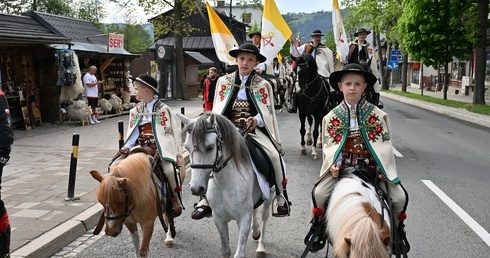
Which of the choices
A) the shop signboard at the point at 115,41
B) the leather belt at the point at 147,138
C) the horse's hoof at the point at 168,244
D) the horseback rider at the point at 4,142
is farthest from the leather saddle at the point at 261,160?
the shop signboard at the point at 115,41

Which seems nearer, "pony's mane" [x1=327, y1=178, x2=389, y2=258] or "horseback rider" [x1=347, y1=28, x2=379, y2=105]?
"pony's mane" [x1=327, y1=178, x2=389, y2=258]

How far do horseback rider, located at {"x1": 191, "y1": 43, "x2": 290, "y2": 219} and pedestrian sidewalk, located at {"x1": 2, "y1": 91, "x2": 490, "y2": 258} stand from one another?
8.68 ft

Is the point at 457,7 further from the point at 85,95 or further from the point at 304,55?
the point at 85,95

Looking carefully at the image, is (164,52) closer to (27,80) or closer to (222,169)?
(27,80)

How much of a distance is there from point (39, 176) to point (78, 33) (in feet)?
42.0

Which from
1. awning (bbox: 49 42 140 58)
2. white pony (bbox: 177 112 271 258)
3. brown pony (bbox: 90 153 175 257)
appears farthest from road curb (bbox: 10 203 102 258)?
awning (bbox: 49 42 140 58)

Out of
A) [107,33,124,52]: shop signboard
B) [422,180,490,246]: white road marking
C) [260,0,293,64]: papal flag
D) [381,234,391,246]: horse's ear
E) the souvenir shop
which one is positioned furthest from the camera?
[107,33,124,52]: shop signboard

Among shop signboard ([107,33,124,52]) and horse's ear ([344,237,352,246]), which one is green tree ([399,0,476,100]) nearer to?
shop signboard ([107,33,124,52])

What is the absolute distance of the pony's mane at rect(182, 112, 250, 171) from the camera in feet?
12.7

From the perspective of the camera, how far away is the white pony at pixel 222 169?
3869 mm

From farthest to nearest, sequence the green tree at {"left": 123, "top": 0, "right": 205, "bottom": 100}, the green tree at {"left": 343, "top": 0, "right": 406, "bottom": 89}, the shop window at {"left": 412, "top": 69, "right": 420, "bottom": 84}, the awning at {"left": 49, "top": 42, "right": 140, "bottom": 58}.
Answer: the shop window at {"left": 412, "top": 69, "right": 420, "bottom": 84}
the green tree at {"left": 343, "top": 0, "right": 406, "bottom": 89}
the green tree at {"left": 123, "top": 0, "right": 205, "bottom": 100}
the awning at {"left": 49, "top": 42, "right": 140, "bottom": 58}

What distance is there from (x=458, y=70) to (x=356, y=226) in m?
40.8

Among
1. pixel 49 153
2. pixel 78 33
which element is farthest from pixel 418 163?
pixel 78 33

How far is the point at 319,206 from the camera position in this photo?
4.13 meters
